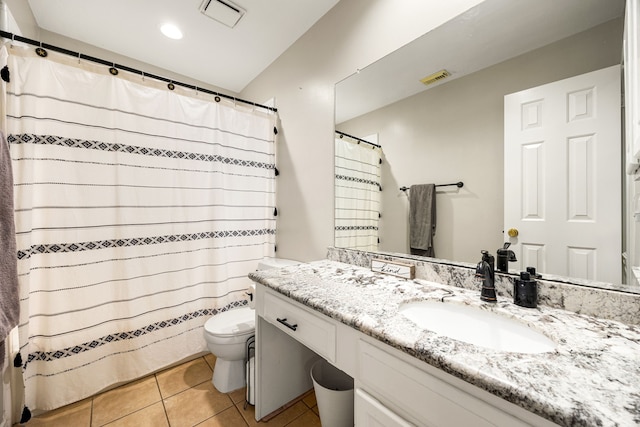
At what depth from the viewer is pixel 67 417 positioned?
4.57ft

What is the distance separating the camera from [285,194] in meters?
2.14

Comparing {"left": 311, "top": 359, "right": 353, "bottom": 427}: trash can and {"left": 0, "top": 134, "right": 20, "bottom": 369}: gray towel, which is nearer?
{"left": 0, "top": 134, "right": 20, "bottom": 369}: gray towel

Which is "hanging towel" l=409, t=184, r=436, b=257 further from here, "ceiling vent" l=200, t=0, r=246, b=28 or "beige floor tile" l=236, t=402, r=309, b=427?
"ceiling vent" l=200, t=0, r=246, b=28

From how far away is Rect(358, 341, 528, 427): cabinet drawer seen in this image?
0.52 meters

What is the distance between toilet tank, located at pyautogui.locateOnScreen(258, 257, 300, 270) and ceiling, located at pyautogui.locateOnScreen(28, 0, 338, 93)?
169cm

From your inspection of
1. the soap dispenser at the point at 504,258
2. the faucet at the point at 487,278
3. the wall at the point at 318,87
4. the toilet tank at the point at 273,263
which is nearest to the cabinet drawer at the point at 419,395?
the faucet at the point at 487,278

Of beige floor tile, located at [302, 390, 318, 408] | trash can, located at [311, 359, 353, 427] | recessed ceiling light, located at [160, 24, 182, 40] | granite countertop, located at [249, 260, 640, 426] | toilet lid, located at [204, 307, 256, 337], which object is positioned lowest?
beige floor tile, located at [302, 390, 318, 408]

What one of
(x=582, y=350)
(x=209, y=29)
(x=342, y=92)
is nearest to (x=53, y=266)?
(x=209, y=29)

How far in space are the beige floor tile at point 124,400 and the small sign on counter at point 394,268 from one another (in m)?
1.51

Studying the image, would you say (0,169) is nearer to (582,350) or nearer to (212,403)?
(212,403)

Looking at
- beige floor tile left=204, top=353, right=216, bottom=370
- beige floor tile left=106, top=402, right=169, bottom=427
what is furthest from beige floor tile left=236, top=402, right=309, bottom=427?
beige floor tile left=204, top=353, right=216, bottom=370

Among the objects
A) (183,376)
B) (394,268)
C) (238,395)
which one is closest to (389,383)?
(394,268)

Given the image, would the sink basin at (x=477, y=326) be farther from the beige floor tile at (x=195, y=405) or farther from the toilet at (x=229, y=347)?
the beige floor tile at (x=195, y=405)

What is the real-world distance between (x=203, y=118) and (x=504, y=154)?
1848 millimetres
